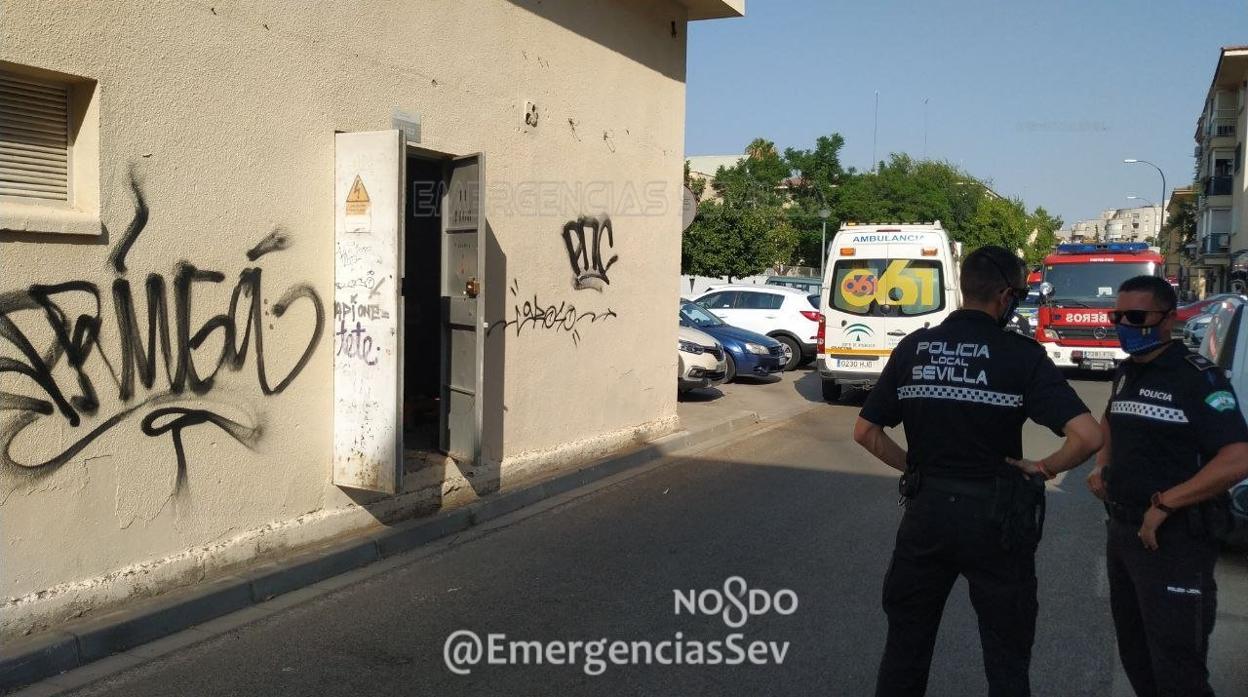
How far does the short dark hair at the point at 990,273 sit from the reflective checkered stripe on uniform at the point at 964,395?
360mm

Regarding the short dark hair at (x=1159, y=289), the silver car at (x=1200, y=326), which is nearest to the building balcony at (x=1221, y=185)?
the silver car at (x=1200, y=326)

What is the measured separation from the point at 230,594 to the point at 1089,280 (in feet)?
55.9

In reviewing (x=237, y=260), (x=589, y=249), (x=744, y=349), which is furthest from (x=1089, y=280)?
(x=237, y=260)

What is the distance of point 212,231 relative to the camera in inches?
221

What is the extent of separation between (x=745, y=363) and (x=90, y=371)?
12178 mm

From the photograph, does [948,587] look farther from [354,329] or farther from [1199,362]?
[354,329]

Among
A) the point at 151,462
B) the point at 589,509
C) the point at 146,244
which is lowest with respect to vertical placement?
the point at 589,509

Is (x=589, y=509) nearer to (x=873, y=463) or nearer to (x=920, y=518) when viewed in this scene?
(x=873, y=463)

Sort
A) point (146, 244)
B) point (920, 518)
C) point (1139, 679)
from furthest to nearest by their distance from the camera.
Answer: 1. point (146, 244)
2. point (1139, 679)
3. point (920, 518)

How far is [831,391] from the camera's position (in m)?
14.8

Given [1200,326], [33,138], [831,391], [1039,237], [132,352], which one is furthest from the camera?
[1039,237]

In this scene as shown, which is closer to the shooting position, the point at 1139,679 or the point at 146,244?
the point at 1139,679

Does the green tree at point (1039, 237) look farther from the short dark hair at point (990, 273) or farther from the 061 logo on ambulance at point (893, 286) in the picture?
the short dark hair at point (990, 273)

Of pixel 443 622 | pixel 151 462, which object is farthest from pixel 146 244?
pixel 443 622
